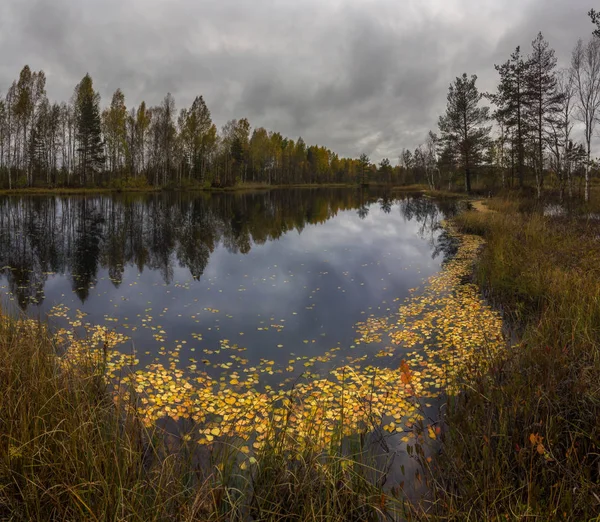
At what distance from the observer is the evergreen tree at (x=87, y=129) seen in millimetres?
51125

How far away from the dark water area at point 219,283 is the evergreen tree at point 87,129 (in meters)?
34.0

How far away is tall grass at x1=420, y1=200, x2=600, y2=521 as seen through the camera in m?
2.58

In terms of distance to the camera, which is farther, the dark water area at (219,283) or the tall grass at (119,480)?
the dark water area at (219,283)

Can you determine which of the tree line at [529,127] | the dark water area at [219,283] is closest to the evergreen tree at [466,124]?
the tree line at [529,127]

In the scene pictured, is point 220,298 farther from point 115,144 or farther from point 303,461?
point 115,144

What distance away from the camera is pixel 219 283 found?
36.9 feet

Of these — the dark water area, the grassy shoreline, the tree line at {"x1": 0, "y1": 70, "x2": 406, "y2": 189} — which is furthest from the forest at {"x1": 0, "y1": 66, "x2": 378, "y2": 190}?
the grassy shoreline

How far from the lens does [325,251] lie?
53.7ft

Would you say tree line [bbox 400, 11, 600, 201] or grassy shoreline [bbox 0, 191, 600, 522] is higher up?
tree line [bbox 400, 11, 600, 201]

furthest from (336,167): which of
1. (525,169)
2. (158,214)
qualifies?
(158,214)

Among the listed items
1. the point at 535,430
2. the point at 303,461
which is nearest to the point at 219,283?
the point at 303,461

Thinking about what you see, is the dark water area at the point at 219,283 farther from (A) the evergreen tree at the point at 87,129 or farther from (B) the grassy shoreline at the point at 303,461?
(A) the evergreen tree at the point at 87,129

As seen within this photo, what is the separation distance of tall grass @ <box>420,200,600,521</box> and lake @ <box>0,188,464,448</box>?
1148 millimetres

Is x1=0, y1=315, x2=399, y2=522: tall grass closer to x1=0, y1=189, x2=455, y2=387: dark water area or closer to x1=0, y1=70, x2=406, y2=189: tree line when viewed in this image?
x1=0, y1=189, x2=455, y2=387: dark water area
